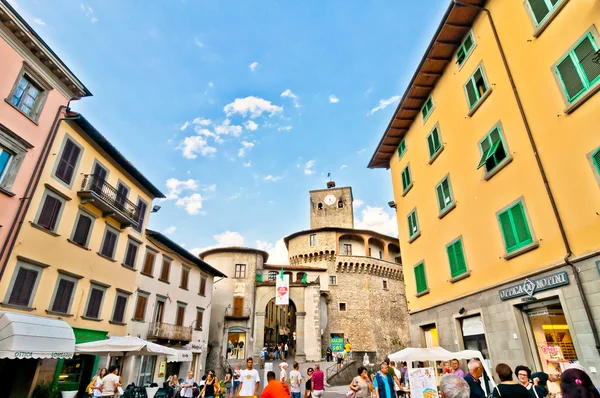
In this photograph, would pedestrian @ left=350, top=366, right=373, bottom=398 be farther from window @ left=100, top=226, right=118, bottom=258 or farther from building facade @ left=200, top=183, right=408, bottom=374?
building facade @ left=200, top=183, right=408, bottom=374

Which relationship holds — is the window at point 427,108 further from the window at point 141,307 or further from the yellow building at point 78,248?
the window at point 141,307

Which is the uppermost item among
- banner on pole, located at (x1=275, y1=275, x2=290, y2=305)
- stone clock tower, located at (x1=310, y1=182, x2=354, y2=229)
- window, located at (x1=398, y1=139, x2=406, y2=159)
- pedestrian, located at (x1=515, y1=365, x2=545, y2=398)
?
stone clock tower, located at (x1=310, y1=182, x2=354, y2=229)

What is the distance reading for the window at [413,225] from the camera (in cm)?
1683

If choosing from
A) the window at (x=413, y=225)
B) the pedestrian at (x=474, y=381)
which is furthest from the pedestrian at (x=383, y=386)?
the window at (x=413, y=225)

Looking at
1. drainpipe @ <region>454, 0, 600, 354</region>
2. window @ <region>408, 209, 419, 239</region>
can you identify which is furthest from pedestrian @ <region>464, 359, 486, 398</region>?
window @ <region>408, 209, 419, 239</region>

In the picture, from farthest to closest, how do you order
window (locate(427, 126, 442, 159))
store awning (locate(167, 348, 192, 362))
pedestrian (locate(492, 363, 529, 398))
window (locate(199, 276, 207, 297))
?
window (locate(199, 276, 207, 297)) < window (locate(427, 126, 442, 159)) < store awning (locate(167, 348, 192, 362)) < pedestrian (locate(492, 363, 529, 398))

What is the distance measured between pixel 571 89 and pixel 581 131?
1273 millimetres

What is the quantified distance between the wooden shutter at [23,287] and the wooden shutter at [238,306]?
21989 millimetres

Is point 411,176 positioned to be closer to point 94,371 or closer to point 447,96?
point 447,96

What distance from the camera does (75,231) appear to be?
52.2 ft

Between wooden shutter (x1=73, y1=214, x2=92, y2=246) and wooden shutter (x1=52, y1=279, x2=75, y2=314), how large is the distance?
6.47 ft

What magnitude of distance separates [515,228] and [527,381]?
5.95 metres

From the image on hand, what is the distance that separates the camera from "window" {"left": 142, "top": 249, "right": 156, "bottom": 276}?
21.2 meters

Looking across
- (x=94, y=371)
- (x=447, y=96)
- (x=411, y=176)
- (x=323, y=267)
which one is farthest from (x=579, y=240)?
(x=323, y=267)
